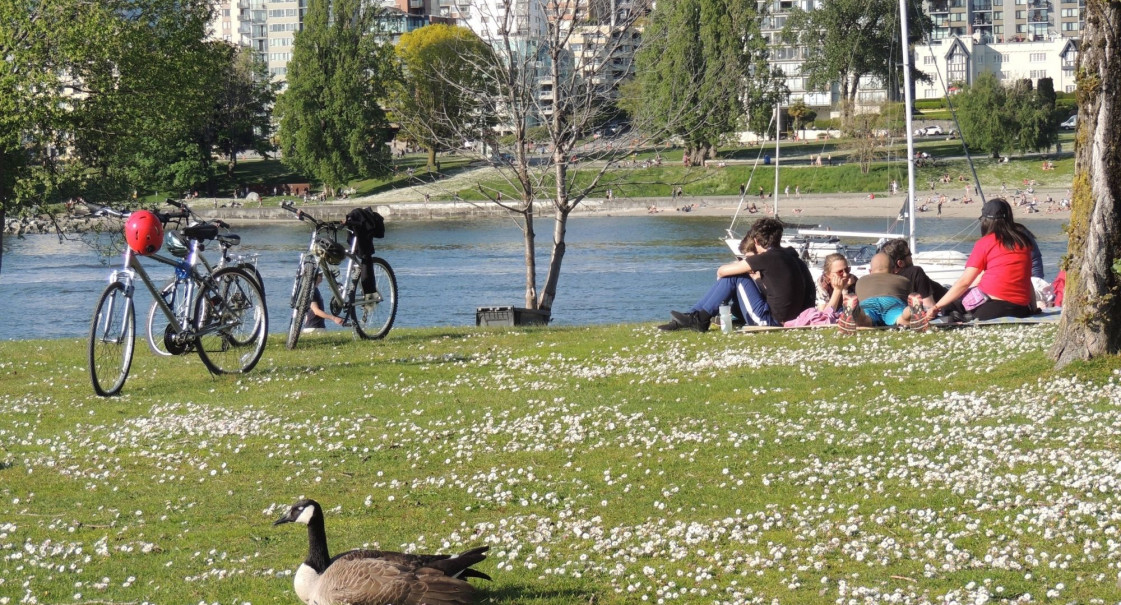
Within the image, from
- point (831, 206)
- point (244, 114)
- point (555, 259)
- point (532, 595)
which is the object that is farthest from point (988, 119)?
point (532, 595)

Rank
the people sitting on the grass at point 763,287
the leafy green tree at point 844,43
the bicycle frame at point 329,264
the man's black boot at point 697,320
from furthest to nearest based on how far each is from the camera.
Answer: the leafy green tree at point 844,43
the bicycle frame at point 329,264
the man's black boot at point 697,320
the people sitting on the grass at point 763,287

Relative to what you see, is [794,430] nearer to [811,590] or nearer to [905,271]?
[811,590]

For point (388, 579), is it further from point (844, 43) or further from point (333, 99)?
point (844, 43)

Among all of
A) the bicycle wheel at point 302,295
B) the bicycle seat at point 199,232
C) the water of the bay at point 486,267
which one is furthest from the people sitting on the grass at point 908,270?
the water of the bay at point 486,267

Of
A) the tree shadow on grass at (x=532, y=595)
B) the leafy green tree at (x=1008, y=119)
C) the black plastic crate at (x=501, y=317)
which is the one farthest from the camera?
the leafy green tree at (x=1008, y=119)

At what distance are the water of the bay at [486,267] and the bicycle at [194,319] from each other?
1097 inches

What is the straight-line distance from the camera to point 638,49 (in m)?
30.0

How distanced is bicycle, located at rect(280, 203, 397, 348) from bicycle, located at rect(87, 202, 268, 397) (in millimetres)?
2004

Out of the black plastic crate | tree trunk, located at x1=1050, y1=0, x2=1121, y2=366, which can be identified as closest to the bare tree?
the black plastic crate

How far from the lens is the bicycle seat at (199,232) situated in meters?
16.8

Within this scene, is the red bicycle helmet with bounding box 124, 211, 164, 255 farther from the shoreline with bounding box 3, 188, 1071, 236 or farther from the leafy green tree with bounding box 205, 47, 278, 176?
the leafy green tree with bounding box 205, 47, 278, 176

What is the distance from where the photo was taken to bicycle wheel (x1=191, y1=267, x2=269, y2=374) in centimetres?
1656

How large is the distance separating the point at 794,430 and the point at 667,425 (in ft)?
4.09

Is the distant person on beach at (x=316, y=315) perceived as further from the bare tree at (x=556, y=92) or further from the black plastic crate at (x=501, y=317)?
the bare tree at (x=556, y=92)
